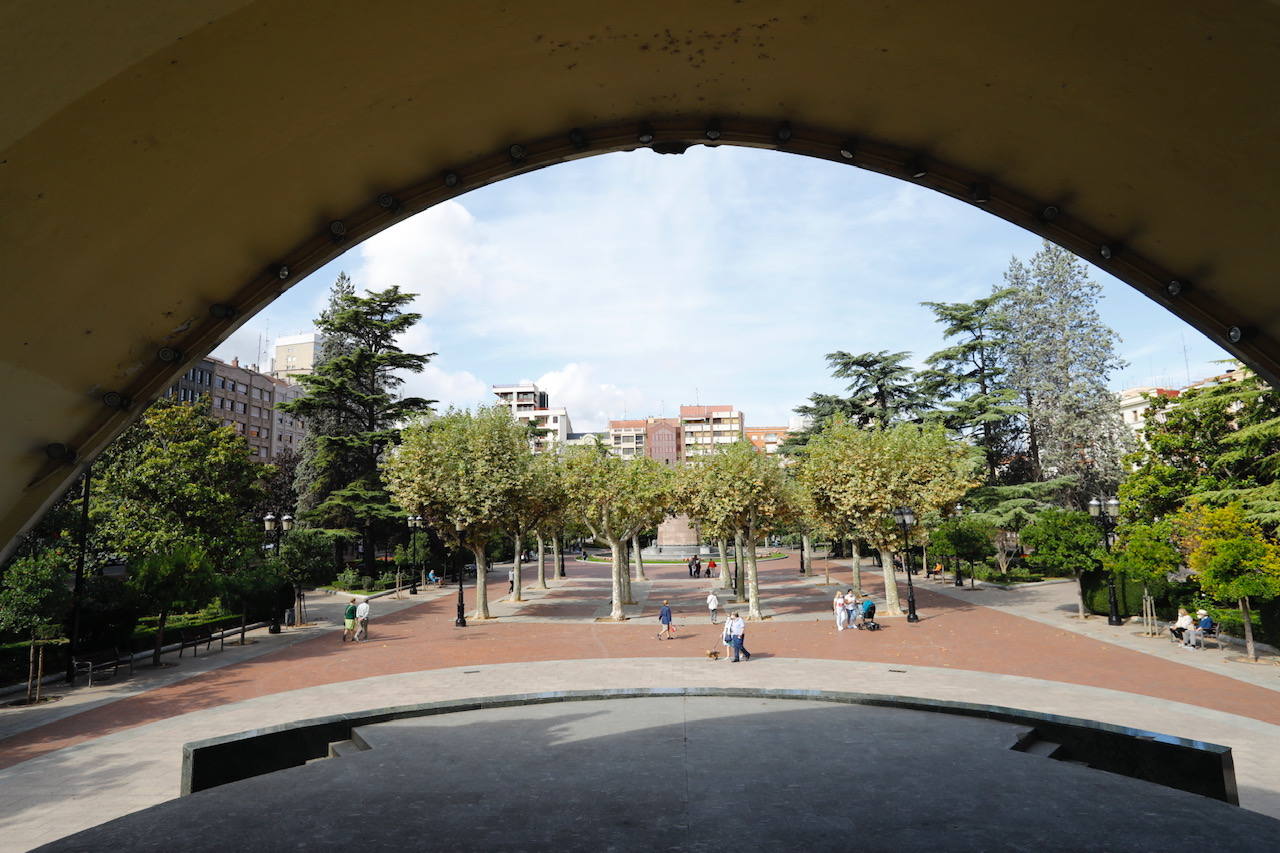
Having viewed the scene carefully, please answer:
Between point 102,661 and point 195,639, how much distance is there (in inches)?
127

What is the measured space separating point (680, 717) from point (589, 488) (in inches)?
688

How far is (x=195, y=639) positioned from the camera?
2247cm

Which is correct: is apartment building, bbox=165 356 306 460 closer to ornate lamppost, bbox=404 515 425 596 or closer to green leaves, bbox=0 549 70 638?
ornate lamppost, bbox=404 515 425 596

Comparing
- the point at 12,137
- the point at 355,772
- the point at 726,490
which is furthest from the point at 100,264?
the point at 726,490

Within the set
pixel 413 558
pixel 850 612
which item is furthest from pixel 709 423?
pixel 850 612

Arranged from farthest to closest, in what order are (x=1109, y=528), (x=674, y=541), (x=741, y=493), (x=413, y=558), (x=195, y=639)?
1. (x=674, y=541)
2. (x=413, y=558)
3. (x=741, y=493)
4. (x=1109, y=528)
5. (x=195, y=639)

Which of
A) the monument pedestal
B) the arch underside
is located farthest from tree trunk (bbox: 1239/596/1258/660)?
the monument pedestal

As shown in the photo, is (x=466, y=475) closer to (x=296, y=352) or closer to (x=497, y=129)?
(x=497, y=129)

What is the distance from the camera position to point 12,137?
6.85 feet

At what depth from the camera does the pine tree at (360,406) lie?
1585 inches

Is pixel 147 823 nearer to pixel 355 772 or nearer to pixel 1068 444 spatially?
pixel 355 772

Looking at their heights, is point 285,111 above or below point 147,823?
above

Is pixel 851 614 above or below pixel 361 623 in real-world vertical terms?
below

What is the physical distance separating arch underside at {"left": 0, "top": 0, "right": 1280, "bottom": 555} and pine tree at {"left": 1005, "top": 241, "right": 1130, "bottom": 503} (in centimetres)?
4536
